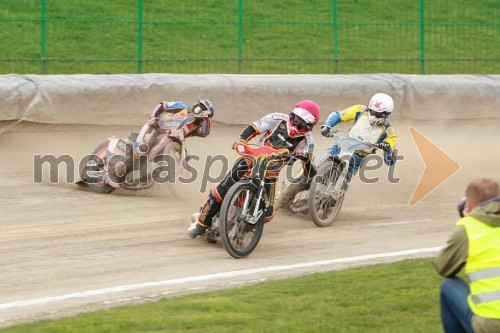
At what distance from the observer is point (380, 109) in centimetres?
1428

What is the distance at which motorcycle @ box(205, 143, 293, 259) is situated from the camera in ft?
36.7

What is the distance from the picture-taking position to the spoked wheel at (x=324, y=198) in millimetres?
13580

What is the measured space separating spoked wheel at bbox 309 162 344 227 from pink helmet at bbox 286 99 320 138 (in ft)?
4.87

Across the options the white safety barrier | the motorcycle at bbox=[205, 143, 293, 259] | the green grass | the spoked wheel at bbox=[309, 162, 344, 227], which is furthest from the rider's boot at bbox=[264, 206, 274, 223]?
the white safety barrier

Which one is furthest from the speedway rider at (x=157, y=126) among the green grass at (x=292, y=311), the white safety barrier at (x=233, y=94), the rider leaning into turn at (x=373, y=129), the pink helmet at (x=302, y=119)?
the green grass at (x=292, y=311)

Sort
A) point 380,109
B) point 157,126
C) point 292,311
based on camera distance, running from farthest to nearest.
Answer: point 157,126, point 380,109, point 292,311

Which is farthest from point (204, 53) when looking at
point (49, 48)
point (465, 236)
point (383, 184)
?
point (465, 236)

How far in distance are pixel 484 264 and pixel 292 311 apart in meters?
2.66

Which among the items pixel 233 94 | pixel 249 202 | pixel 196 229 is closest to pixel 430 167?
pixel 233 94

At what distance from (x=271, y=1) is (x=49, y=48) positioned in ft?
18.3

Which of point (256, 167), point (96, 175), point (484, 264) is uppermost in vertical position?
point (256, 167)

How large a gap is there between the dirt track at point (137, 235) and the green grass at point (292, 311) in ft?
1.88

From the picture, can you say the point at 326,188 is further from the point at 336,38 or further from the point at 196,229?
the point at 336,38

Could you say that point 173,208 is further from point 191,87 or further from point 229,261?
point 191,87
